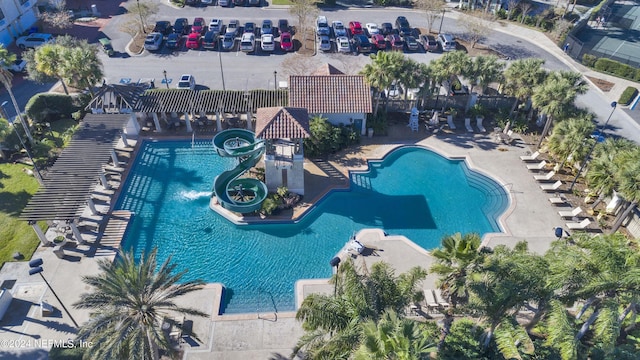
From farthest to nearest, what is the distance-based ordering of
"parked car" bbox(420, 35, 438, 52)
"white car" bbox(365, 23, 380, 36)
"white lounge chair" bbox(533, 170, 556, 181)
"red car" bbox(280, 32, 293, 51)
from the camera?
"white car" bbox(365, 23, 380, 36)
"parked car" bbox(420, 35, 438, 52)
"red car" bbox(280, 32, 293, 51)
"white lounge chair" bbox(533, 170, 556, 181)

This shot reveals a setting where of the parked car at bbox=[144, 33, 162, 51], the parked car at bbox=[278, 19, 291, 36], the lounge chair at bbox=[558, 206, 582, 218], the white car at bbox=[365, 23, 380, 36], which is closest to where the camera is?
the lounge chair at bbox=[558, 206, 582, 218]

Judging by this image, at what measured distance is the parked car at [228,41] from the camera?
5716cm

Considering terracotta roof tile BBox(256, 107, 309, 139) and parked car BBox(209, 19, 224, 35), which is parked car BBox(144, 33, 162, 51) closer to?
parked car BBox(209, 19, 224, 35)

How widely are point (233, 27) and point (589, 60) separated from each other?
165 ft

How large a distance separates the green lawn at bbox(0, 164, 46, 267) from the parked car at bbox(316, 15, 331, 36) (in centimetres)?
4108

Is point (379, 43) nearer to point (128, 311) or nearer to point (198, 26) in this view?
point (198, 26)

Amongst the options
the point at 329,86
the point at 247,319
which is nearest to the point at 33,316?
the point at 247,319

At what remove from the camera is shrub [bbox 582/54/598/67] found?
5591 cm

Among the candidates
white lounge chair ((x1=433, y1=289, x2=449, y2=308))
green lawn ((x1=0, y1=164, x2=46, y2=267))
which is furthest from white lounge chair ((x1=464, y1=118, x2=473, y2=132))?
green lawn ((x1=0, y1=164, x2=46, y2=267))

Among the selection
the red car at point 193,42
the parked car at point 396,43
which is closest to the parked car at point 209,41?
the red car at point 193,42

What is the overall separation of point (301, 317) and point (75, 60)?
3631 centimetres

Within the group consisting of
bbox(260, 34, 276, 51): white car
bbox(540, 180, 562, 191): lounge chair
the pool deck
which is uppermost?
bbox(260, 34, 276, 51): white car

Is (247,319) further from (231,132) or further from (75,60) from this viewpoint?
(75,60)

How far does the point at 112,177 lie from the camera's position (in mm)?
37500
